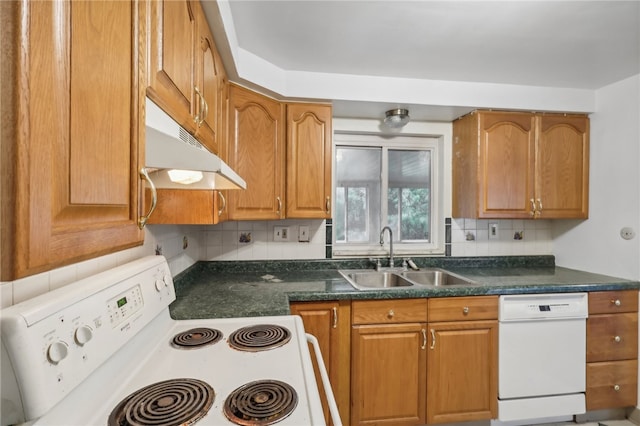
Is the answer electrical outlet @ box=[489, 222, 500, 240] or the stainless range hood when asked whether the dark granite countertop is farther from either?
the stainless range hood

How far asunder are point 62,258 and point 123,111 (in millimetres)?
294

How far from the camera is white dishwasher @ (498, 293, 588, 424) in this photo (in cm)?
174

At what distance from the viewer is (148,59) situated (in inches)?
25.4

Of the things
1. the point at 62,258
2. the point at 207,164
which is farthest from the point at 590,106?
the point at 62,258

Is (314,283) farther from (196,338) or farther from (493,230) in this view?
(493,230)

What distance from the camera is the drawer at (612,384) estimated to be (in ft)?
5.96

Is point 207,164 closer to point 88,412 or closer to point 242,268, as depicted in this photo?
point 88,412

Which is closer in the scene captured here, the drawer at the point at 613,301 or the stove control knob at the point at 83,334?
the stove control knob at the point at 83,334

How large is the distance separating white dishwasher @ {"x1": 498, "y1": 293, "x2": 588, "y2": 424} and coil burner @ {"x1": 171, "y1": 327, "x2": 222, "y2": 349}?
5.34ft

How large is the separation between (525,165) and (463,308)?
3.84 ft

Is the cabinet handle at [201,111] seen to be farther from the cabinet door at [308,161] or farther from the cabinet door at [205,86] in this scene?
the cabinet door at [308,161]

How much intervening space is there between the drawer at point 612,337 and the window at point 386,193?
1.02 m

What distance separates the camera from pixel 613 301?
1.83 meters

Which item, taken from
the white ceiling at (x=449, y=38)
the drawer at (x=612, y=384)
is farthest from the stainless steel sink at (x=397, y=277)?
the white ceiling at (x=449, y=38)
